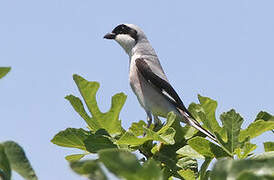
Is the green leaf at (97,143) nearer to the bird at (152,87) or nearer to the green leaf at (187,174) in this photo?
the green leaf at (187,174)

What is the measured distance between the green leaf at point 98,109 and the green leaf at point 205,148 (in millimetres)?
593

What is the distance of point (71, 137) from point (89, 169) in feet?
5.65

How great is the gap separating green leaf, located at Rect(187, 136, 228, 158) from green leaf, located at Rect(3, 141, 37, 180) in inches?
48.8

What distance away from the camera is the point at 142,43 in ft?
23.8

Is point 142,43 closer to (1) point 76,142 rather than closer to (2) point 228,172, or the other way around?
(1) point 76,142

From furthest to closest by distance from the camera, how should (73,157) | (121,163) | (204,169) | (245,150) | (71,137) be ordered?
(73,157) → (71,137) → (204,169) → (245,150) → (121,163)

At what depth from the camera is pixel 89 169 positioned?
95 cm

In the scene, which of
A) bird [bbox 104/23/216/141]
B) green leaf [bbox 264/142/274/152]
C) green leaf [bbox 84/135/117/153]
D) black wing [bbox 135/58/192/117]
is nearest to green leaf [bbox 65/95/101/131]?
green leaf [bbox 84/135/117/153]

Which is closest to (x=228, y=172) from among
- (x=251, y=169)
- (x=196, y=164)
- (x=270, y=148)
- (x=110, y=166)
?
(x=251, y=169)

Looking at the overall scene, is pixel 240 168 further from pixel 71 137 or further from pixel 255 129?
pixel 71 137

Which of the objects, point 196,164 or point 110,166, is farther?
point 196,164

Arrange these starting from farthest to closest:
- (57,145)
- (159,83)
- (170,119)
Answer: (159,83), (57,145), (170,119)

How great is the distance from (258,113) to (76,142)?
100cm

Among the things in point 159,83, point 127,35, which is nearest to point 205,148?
point 159,83
